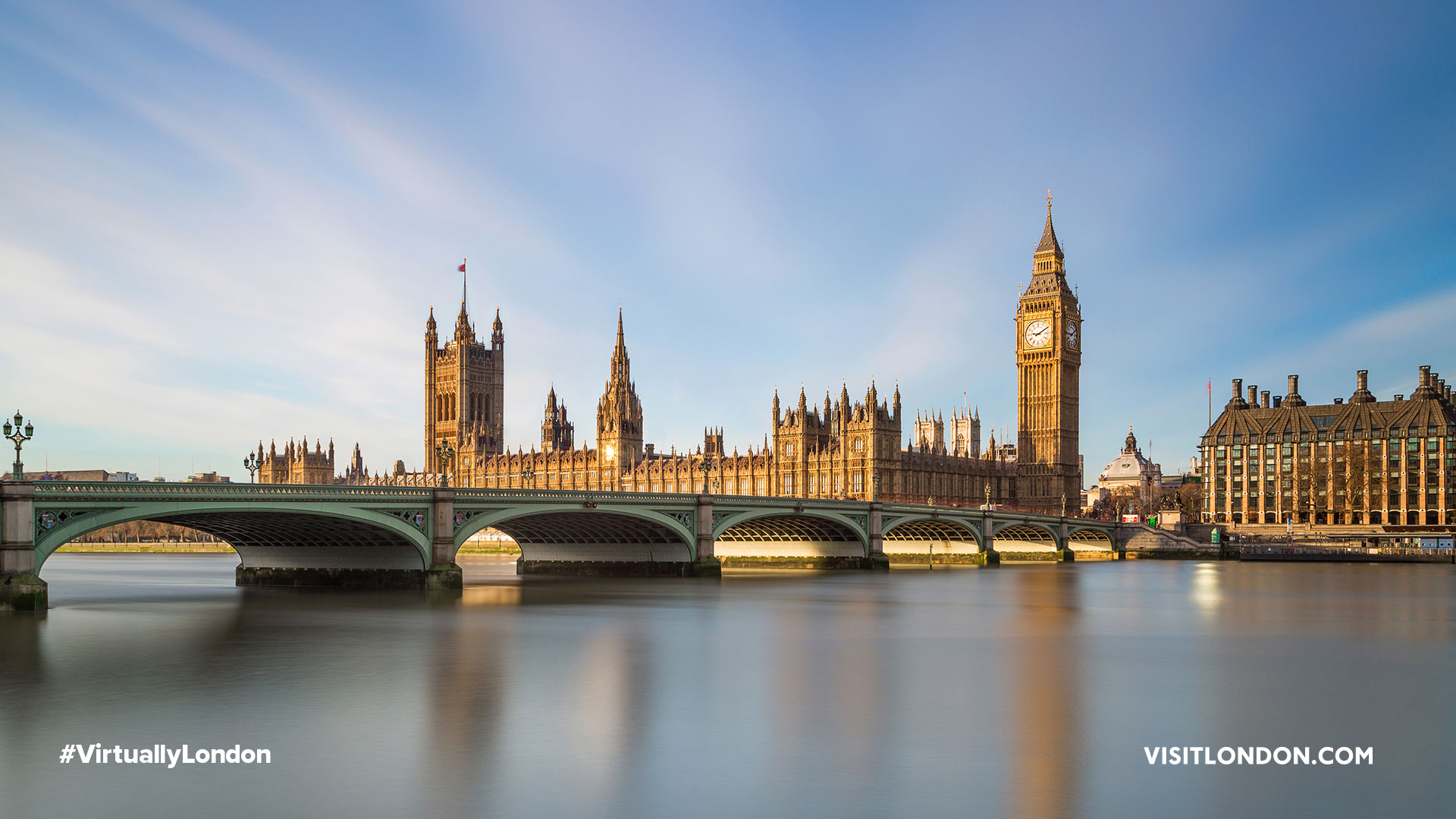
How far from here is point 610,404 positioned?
451 ft

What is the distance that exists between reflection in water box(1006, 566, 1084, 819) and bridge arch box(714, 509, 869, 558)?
29.2 metres

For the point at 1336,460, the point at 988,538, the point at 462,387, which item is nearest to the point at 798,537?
the point at 988,538

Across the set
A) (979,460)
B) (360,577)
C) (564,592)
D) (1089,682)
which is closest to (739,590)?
(564,592)

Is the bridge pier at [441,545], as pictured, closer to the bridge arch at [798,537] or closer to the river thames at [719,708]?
the river thames at [719,708]

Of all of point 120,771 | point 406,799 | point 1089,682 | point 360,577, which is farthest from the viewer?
point 360,577

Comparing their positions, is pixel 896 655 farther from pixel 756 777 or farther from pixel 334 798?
pixel 334 798

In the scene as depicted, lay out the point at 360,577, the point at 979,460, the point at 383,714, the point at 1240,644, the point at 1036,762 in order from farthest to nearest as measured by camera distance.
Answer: the point at 979,460
the point at 360,577
the point at 1240,644
the point at 383,714
the point at 1036,762

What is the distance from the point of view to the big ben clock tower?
449 feet

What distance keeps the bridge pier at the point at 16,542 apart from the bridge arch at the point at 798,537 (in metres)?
42.1

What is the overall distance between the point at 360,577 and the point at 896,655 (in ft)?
105

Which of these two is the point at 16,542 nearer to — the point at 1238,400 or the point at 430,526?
the point at 430,526

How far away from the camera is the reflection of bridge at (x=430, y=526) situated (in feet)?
135

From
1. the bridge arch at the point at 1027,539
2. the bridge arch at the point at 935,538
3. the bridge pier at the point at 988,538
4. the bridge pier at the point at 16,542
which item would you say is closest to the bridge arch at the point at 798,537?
the bridge arch at the point at 935,538

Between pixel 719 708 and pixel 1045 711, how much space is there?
6483 millimetres
